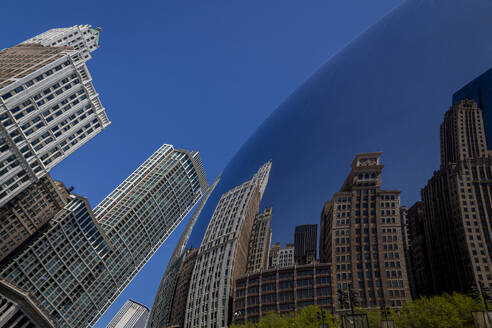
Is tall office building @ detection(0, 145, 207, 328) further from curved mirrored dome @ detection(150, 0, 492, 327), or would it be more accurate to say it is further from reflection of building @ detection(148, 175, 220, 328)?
curved mirrored dome @ detection(150, 0, 492, 327)

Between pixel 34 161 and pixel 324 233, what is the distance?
3449 inches

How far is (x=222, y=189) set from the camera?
1426 centimetres

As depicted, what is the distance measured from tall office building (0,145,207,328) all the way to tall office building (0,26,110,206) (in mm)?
24204

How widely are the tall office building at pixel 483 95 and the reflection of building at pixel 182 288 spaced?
881 centimetres

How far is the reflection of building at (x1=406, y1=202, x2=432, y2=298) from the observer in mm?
8297

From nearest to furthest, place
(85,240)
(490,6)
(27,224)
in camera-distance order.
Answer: (490,6) < (27,224) < (85,240)

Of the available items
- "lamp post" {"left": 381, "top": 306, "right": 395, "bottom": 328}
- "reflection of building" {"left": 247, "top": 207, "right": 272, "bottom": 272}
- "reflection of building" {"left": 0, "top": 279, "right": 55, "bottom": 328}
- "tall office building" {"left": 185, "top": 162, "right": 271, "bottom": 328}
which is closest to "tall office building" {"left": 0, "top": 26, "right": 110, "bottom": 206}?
"reflection of building" {"left": 0, "top": 279, "right": 55, "bottom": 328}

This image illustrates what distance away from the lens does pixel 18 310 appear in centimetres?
6644

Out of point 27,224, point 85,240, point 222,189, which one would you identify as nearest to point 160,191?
point 85,240

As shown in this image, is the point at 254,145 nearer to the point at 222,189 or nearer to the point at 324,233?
the point at 222,189

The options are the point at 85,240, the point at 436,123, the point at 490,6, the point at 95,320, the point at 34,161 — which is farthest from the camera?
the point at 95,320

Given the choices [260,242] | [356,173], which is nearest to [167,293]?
[260,242]

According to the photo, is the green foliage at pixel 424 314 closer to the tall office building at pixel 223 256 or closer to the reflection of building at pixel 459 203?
the reflection of building at pixel 459 203

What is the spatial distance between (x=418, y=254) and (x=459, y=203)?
1.46m
